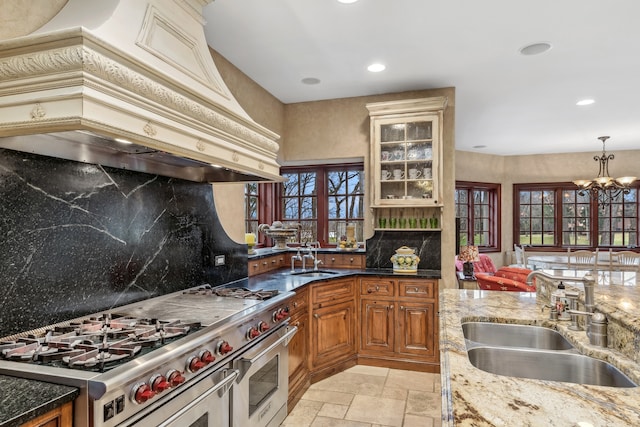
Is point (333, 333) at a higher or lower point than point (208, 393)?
lower

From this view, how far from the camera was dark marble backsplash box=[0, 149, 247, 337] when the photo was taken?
1.64 metres

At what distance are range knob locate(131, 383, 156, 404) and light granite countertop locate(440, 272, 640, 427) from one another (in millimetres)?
1028

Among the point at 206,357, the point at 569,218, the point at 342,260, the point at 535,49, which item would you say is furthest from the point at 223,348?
the point at 569,218

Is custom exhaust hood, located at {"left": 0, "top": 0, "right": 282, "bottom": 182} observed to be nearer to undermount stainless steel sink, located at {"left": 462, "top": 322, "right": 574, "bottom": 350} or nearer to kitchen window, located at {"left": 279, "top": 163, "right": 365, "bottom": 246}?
undermount stainless steel sink, located at {"left": 462, "top": 322, "right": 574, "bottom": 350}

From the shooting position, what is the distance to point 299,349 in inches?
122

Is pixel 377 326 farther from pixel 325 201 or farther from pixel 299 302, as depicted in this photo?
pixel 325 201

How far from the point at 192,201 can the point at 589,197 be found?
8116mm

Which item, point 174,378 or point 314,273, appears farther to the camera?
point 314,273

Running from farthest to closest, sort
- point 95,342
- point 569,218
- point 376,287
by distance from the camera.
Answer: point 569,218, point 376,287, point 95,342

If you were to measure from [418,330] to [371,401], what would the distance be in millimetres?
866

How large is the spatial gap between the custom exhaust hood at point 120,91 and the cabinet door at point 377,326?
2116 millimetres

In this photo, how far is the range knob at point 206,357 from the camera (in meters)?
1.72

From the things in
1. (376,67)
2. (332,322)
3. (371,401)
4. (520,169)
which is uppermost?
(376,67)

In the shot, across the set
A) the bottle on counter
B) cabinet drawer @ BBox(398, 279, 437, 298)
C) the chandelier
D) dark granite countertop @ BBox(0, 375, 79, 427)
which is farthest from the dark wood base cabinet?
the chandelier
